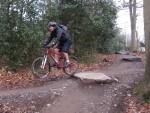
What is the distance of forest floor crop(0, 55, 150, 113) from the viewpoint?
28.7ft

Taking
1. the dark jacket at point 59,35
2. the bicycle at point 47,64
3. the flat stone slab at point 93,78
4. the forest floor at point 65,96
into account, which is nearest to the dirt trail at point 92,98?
the forest floor at point 65,96

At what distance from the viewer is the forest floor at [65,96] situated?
8.75m

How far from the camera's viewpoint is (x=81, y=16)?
18.2 meters

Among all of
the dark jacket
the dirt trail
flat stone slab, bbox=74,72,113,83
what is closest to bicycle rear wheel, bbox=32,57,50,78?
the dark jacket

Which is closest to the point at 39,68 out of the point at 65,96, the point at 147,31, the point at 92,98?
the point at 65,96

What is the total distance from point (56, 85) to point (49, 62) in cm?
141

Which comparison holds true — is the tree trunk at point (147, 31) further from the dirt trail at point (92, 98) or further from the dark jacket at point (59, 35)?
the dark jacket at point (59, 35)

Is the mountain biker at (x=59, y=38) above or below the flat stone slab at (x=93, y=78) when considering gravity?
above

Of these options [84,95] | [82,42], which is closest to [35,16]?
[82,42]

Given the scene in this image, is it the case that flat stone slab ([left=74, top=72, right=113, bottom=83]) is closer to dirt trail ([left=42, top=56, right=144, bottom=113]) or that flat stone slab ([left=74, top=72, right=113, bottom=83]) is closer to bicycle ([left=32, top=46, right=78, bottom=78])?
dirt trail ([left=42, top=56, right=144, bottom=113])

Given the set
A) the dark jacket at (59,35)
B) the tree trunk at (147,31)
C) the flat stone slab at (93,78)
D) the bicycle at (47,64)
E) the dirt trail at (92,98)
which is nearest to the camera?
the dirt trail at (92,98)

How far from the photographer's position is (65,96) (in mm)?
9492

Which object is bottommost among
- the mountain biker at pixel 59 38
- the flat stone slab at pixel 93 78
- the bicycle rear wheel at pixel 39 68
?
the flat stone slab at pixel 93 78

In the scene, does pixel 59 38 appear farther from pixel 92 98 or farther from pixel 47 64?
pixel 92 98
